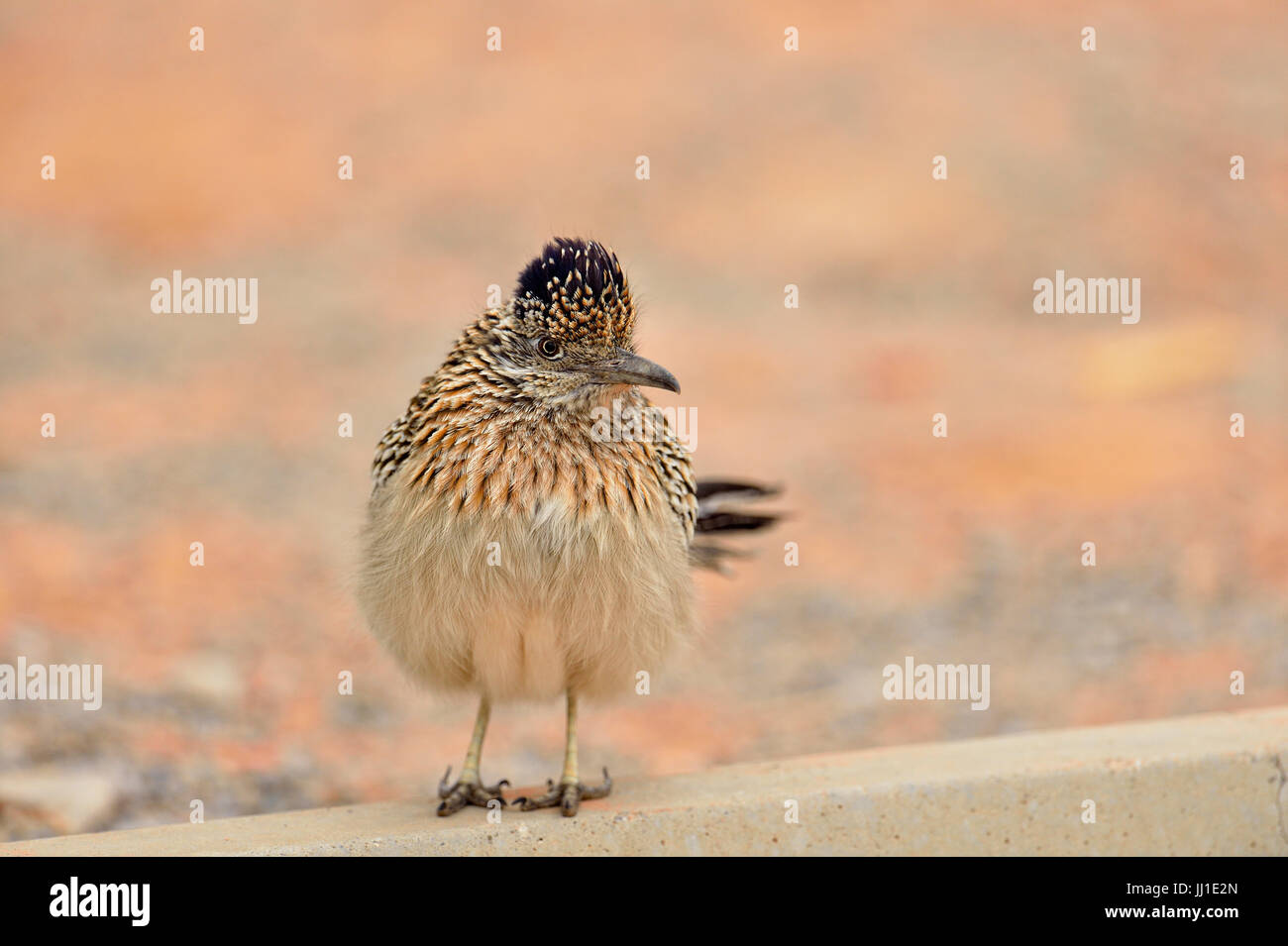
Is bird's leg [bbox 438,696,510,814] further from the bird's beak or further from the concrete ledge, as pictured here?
the bird's beak

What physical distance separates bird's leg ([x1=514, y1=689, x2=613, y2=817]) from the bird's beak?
116 centimetres

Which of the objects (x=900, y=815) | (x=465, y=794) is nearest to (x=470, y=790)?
(x=465, y=794)

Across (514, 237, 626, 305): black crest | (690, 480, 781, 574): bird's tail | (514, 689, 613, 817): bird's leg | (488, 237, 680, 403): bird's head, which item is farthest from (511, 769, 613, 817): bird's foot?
(514, 237, 626, 305): black crest

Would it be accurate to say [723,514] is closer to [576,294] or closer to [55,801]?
[576,294]

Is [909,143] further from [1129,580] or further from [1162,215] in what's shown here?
[1129,580]

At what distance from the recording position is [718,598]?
1164 centimetres

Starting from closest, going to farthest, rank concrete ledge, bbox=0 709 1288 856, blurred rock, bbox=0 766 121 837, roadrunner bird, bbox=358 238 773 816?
concrete ledge, bbox=0 709 1288 856
roadrunner bird, bbox=358 238 773 816
blurred rock, bbox=0 766 121 837

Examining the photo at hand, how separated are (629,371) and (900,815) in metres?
1.67

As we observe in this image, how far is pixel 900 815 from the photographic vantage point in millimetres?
4918

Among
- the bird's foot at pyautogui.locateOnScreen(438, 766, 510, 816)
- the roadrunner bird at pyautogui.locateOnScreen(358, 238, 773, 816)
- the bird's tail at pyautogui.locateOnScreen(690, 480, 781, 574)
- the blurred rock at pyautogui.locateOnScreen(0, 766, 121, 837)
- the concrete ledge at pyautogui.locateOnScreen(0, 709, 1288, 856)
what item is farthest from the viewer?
the blurred rock at pyautogui.locateOnScreen(0, 766, 121, 837)

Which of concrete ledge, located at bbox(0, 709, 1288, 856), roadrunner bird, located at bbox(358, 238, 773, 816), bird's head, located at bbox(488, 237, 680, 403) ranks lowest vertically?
concrete ledge, located at bbox(0, 709, 1288, 856)

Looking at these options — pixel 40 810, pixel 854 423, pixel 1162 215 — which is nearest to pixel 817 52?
pixel 1162 215

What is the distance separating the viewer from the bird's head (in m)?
4.93
